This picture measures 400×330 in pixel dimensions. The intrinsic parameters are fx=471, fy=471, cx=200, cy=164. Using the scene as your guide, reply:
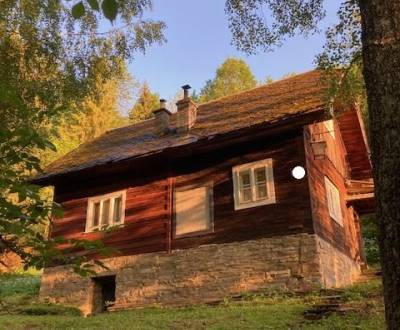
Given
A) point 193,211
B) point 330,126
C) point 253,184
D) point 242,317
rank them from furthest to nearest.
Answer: point 330,126 → point 193,211 → point 253,184 → point 242,317

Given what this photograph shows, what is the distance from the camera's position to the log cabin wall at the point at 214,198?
42.5 ft

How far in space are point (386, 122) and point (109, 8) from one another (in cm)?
192

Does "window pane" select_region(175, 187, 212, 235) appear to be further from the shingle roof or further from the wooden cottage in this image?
the shingle roof

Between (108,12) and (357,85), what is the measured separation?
910 centimetres

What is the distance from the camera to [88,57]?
1678 centimetres

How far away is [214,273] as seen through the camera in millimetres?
13398

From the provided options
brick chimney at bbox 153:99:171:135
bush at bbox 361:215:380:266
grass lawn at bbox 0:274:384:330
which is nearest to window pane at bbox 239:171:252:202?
grass lawn at bbox 0:274:384:330

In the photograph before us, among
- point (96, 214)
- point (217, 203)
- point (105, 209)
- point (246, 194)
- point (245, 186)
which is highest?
point (105, 209)

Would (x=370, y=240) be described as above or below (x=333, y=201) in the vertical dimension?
above

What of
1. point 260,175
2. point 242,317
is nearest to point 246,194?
point 260,175

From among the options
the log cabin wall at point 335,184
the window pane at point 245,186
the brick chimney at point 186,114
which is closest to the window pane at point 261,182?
the window pane at point 245,186

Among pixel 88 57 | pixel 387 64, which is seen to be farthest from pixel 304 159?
pixel 387 64

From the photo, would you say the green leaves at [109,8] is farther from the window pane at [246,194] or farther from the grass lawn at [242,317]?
the window pane at [246,194]

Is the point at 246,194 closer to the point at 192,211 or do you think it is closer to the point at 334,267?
the point at 192,211
